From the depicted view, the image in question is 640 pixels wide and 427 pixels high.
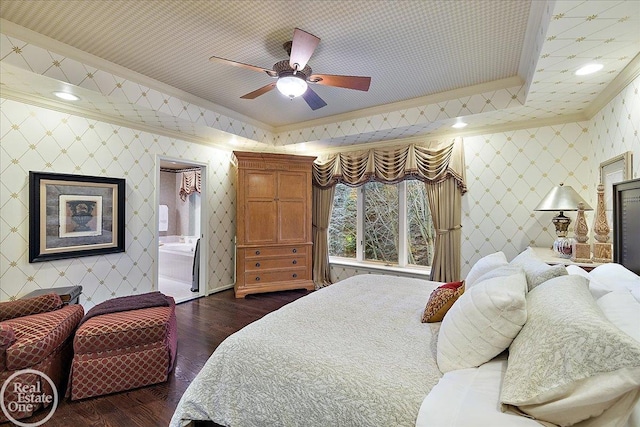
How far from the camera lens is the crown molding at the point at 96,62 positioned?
218 cm

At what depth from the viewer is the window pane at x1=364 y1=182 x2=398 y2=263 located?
14.6 ft

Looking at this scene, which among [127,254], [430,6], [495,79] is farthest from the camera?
[127,254]

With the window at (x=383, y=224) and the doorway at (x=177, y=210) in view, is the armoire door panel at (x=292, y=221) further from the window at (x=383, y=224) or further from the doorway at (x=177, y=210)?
the doorway at (x=177, y=210)

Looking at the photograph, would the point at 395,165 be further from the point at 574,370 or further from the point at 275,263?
the point at 574,370

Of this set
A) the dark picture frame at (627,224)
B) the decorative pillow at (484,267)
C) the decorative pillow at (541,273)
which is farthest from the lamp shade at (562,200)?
the decorative pillow at (541,273)

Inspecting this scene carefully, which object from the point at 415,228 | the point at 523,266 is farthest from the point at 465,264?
the point at 523,266

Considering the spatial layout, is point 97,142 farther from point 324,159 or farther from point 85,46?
point 324,159

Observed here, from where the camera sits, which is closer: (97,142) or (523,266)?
(523,266)

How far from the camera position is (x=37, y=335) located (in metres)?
1.86

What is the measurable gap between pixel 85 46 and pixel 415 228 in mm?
4249

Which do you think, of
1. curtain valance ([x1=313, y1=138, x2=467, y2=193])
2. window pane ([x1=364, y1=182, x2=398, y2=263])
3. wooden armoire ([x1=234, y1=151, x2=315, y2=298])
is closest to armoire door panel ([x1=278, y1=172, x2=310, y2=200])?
wooden armoire ([x1=234, y1=151, x2=315, y2=298])

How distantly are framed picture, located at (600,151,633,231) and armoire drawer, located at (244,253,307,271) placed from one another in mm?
3611

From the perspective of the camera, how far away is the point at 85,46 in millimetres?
2443

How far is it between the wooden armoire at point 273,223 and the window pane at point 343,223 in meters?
0.55
